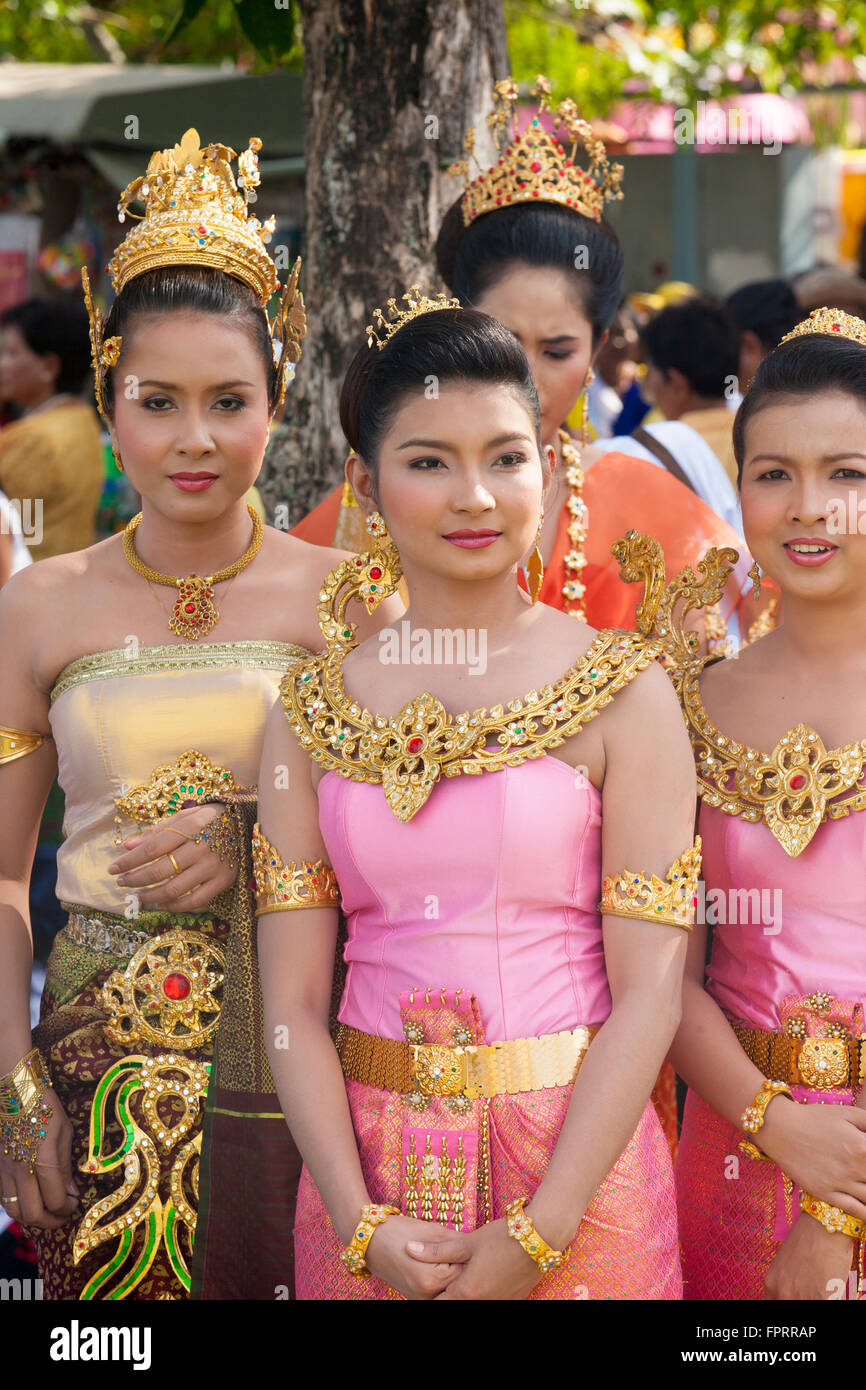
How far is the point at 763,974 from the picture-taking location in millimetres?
2131

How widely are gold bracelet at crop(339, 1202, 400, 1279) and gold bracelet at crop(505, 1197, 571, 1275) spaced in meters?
0.17

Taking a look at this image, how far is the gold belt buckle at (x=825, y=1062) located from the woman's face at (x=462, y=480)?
30.8 inches

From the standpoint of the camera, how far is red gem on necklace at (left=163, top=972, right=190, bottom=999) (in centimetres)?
227

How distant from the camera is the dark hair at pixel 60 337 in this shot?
218 inches

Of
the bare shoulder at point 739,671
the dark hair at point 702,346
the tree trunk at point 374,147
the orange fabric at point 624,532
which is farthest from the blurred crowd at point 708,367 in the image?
the bare shoulder at point 739,671

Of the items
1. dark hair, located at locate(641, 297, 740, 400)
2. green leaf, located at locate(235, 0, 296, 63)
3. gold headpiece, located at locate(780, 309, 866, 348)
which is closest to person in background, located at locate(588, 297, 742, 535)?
dark hair, located at locate(641, 297, 740, 400)

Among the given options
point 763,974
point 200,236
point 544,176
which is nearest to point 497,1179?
point 763,974

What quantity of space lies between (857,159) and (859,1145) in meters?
12.2

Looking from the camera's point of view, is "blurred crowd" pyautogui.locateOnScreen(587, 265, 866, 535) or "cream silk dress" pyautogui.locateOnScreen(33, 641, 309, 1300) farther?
"blurred crowd" pyautogui.locateOnScreen(587, 265, 866, 535)

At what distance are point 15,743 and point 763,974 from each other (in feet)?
3.97

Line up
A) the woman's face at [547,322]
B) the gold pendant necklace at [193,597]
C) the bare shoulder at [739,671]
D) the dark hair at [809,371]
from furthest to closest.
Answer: the woman's face at [547,322]
the gold pendant necklace at [193,597]
the bare shoulder at [739,671]
the dark hair at [809,371]

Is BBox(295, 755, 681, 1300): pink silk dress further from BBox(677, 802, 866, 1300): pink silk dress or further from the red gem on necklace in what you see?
the red gem on necklace

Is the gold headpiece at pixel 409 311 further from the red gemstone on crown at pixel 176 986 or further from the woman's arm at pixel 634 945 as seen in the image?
the red gemstone on crown at pixel 176 986
